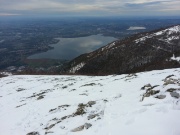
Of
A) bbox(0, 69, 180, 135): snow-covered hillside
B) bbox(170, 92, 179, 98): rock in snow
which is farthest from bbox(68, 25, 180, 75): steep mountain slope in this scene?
bbox(170, 92, 179, 98): rock in snow

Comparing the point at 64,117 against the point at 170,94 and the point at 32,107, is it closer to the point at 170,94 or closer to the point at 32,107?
the point at 32,107

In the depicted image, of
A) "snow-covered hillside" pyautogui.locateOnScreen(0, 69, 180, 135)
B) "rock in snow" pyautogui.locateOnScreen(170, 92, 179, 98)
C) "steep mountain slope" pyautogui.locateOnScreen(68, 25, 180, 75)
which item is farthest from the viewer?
"steep mountain slope" pyautogui.locateOnScreen(68, 25, 180, 75)

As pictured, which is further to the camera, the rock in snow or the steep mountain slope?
the steep mountain slope

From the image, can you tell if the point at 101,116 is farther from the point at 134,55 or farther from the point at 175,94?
the point at 134,55

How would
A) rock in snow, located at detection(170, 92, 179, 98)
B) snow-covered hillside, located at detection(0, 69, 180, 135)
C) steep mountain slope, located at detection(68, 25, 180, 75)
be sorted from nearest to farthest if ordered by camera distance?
snow-covered hillside, located at detection(0, 69, 180, 135)
rock in snow, located at detection(170, 92, 179, 98)
steep mountain slope, located at detection(68, 25, 180, 75)

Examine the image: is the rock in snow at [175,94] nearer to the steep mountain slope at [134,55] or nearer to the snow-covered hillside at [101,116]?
the snow-covered hillside at [101,116]

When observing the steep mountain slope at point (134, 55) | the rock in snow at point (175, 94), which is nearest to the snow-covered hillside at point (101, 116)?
the rock in snow at point (175, 94)

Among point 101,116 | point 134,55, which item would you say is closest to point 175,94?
point 101,116

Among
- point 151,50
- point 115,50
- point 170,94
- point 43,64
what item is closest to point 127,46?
point 115,50

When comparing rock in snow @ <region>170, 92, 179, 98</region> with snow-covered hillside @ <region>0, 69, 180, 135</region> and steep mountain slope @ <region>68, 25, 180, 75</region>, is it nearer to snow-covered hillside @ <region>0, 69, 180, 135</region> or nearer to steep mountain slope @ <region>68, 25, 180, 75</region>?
snow-covered hillside @ <region>0, 69, 180, 135</region>

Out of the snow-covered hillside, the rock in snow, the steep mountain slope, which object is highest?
the rock in snow

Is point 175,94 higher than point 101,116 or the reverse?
higher
